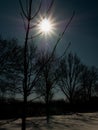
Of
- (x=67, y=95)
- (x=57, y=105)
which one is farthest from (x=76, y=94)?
(x=57, y=105)

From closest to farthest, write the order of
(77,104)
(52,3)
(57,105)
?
(52,3), (57,105), (77,104)

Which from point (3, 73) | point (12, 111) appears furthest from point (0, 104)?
point (3, 73)

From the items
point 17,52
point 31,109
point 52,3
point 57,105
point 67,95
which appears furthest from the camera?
point 67,95

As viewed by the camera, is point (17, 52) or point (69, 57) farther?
point (69, 57)

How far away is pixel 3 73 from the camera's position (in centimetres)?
2912

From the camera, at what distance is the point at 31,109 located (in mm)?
32562

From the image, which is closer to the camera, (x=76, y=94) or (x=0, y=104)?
(x=0, y=104)

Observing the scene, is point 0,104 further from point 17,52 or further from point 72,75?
point 72,75

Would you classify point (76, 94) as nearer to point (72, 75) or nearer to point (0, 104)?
point (72, 75)

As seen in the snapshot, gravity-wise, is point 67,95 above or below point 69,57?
below

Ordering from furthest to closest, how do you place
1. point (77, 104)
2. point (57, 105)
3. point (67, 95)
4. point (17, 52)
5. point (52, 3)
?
point (67, 95)
point (77, 104)
point (57, 105)
point (17, 52)
point (52, 3)

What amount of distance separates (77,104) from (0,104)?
69.4 ft

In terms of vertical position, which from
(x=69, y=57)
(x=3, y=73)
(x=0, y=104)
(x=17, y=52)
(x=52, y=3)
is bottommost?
(x=52, y=3)

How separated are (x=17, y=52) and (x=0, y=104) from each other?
690 cm
